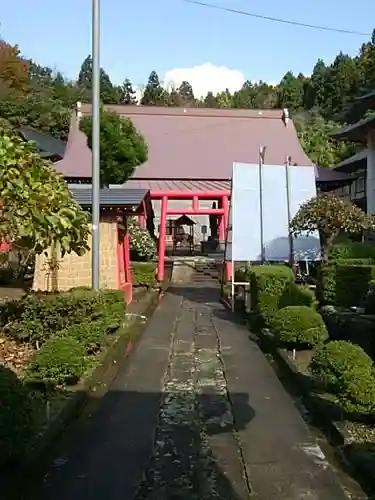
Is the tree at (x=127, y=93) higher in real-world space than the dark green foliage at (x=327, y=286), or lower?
higher

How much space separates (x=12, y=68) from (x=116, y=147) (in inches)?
1024

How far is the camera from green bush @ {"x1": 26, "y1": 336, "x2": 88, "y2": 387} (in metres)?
7.17

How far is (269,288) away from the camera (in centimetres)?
1205

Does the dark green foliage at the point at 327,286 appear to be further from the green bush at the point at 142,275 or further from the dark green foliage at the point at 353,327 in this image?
the green bush at the point at 142,275

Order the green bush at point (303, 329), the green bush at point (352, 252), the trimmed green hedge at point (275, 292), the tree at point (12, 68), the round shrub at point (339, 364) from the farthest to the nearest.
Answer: the tree at point (12, 68) < the green bush at point (352, 252) < the trimmed green hedge at point (275, 292) < the green bush at point (303, 329) < the round shrub at point (339, 364)

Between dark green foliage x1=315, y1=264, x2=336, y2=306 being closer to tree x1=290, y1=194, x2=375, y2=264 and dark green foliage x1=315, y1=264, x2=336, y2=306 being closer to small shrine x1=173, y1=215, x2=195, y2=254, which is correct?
tree x1=290, y1=194, x2=375, y2=264

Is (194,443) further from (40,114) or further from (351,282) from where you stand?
(40,114)

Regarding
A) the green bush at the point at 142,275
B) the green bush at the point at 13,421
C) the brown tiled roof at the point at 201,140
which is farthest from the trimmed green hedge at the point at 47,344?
the brown tiled roof at the point at 201,140

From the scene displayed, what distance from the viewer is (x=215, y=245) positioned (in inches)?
1286

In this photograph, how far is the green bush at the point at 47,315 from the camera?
970cm

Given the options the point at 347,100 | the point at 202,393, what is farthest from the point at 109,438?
the point at 347,100

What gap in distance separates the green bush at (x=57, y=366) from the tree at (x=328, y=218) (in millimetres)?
7160

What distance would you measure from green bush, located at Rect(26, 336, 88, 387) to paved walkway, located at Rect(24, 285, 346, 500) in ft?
1.56

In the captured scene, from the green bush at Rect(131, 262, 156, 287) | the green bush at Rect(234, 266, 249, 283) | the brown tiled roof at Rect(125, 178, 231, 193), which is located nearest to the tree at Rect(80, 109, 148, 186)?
the green bush at Rect(131, 262, 156, 287)
